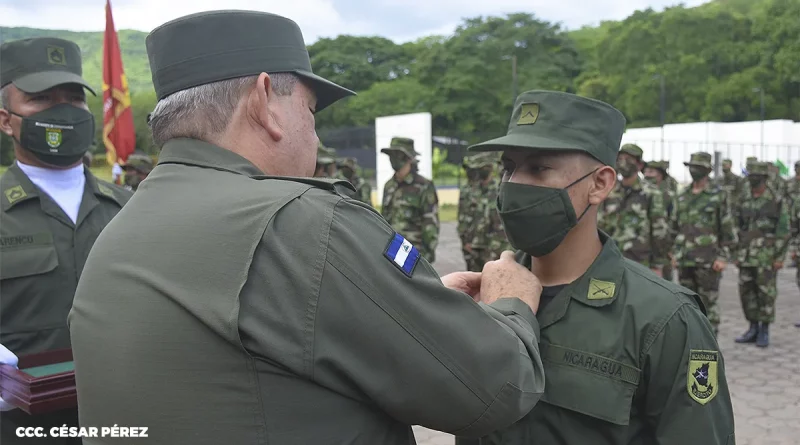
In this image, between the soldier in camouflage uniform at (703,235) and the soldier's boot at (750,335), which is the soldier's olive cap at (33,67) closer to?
the soldier in camouflage uniform at (703,235)

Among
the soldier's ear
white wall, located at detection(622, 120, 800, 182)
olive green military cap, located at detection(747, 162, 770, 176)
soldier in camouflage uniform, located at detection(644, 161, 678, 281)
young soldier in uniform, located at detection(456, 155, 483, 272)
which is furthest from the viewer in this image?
white wall, located at detection(622, 120, 800, 182)

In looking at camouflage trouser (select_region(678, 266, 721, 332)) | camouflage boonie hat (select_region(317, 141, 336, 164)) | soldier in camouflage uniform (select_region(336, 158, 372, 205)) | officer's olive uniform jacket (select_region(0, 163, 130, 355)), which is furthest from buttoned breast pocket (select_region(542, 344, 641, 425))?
soldier in camouflage uniform (select_region(336, 158, 372, 205))

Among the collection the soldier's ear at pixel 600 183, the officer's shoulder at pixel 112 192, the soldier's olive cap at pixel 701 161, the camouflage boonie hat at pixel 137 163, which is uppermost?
the soldier's ear at pixel 600 183

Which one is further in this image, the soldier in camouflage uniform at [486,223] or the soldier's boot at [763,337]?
the soldier in camouflage uniform at [486,223]

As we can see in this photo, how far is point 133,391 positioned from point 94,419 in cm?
15

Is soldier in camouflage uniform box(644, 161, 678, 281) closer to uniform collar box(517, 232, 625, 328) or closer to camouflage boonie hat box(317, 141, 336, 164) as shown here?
camouflage boonie hat box(317, 141, 336, 164)

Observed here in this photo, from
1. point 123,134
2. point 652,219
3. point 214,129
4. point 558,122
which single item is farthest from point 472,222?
point 214,129

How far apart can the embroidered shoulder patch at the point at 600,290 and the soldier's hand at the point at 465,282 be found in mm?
348

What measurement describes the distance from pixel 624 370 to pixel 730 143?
1299 inches

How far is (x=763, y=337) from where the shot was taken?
8.01m

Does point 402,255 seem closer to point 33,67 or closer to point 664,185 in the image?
point 33,67

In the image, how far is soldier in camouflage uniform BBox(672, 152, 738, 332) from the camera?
324 inches

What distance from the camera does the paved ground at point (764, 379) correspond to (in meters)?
5.22

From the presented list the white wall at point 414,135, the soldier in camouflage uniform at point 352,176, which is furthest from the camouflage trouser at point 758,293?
the white wall at point 414,135
